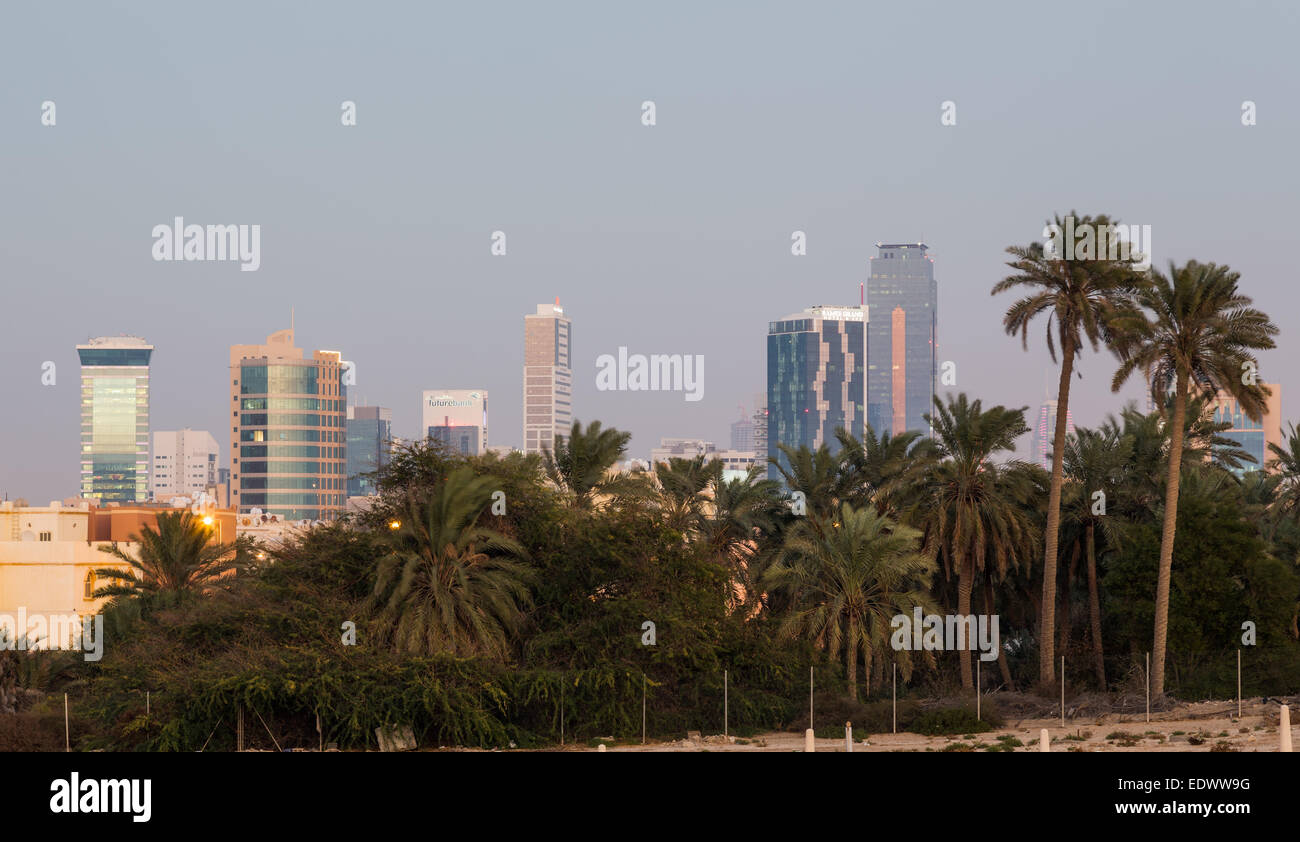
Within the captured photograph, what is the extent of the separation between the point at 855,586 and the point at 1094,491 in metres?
11.1

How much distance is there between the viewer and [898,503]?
4562 cm

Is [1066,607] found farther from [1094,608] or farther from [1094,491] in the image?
[1094,491]

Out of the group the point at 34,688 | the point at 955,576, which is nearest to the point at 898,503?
the point at 955,576

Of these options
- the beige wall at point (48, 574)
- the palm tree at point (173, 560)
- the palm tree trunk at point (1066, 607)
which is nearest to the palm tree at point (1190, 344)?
the palm tree trunk at point (1066, 607)

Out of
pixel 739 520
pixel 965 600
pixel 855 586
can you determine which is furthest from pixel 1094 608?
pixel 739 520

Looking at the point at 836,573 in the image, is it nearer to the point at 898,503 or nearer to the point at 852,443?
the point at 898,503

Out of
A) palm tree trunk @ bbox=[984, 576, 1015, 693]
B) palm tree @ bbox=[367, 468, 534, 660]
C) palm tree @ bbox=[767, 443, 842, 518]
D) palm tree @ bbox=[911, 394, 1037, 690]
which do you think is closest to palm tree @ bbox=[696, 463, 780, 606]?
palm tree @ bbox=[767, 443, 842, 518]

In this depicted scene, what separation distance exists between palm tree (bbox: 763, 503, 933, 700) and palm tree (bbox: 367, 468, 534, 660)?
8.48 m

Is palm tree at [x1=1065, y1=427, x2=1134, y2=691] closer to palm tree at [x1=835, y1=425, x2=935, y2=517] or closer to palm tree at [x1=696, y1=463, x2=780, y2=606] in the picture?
palm tree at [x1=835, y1=425, x2=935, y2=517]

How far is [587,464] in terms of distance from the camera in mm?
→ 49219
